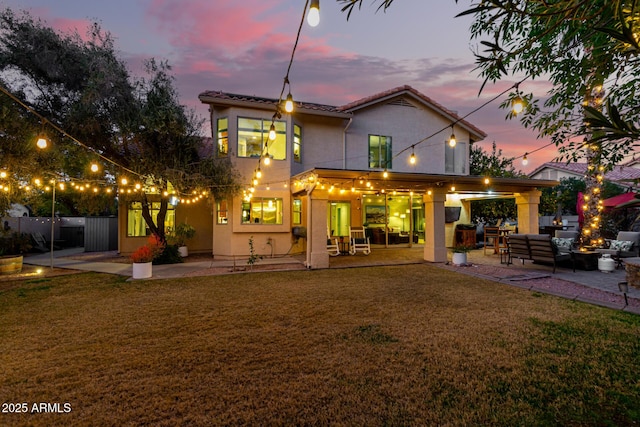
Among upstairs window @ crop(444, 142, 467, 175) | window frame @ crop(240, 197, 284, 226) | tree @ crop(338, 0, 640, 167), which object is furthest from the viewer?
upstairs window @ crop(444, 142, 467, 175)

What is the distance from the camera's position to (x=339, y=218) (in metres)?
14.2

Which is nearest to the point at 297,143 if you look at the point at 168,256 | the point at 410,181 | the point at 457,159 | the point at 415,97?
the point at 410,181

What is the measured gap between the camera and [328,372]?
2.96 metres

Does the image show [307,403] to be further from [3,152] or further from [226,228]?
[3,152]

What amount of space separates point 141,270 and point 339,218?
347 inches

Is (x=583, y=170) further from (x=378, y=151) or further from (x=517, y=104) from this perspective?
(x=517, y=104)

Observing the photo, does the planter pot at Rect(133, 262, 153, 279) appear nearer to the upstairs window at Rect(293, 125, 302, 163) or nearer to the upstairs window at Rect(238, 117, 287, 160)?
the upstairs window at Rect(238, 117, 287, 160)

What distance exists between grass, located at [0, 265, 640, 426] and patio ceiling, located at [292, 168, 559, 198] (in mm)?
4093

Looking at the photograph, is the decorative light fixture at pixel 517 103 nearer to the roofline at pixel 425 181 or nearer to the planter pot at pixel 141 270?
the roofline at pixel 425 181

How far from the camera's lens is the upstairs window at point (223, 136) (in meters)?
10.9

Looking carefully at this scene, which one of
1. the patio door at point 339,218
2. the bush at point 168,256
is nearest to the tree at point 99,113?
the bush at point 168,256

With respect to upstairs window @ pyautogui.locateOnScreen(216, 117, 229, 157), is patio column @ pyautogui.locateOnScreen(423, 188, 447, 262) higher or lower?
lower

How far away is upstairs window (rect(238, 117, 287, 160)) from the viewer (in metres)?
11.1

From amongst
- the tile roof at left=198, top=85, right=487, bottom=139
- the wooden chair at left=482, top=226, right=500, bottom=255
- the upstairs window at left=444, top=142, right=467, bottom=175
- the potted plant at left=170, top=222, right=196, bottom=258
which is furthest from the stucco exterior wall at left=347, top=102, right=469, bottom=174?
the potted plant at left=170, top=222, right=196, bottom=258
